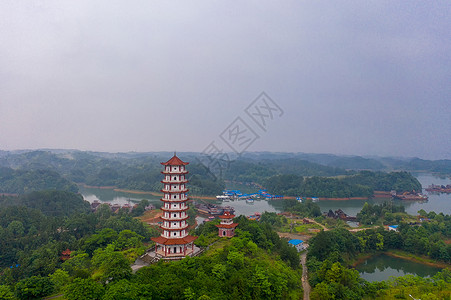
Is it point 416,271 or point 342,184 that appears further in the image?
point 342,184

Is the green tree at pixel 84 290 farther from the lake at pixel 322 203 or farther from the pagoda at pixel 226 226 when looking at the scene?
the lake at pixel 322 203

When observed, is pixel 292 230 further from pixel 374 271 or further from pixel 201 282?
pixel 201 282

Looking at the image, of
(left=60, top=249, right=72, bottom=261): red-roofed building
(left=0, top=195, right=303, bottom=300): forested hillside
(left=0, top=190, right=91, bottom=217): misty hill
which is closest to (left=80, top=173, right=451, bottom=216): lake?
(left=0, top=190, right=91, bottom=217): misty hill

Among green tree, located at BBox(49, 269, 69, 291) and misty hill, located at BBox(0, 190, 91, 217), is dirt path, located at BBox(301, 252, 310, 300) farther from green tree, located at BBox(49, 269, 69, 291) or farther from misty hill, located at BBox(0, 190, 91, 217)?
misty hill, located at BBox(0, 190, 91, 217)

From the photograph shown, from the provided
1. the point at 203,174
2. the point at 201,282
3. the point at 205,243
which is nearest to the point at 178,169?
the point at 205,243

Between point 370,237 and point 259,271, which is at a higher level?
point 259,271

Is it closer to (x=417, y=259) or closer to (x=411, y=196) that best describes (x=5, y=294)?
(x=417, y=259)

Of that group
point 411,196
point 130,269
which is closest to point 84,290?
point 130,269

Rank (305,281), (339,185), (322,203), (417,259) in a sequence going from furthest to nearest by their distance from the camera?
(339,185) < (322,203) < (417,259) < (305,281)
